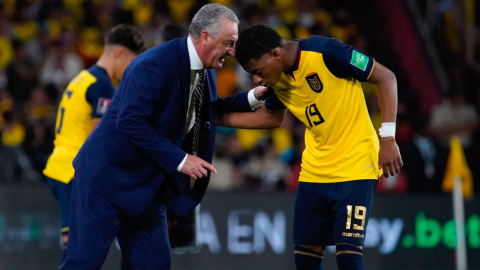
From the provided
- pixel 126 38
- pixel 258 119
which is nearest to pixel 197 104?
pixel 258 119

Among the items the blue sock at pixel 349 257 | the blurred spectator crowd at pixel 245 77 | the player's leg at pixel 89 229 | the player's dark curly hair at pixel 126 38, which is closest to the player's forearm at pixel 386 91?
the blue sock at pixel 349 257

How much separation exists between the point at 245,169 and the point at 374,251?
2.14 m

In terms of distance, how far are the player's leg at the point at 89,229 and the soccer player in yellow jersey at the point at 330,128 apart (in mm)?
1232

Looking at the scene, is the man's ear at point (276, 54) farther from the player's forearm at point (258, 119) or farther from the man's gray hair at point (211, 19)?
the player's forearm at point (258, 119)

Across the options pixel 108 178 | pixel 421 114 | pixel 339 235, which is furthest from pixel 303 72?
pixel 421 114

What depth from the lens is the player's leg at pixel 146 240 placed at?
152 inches

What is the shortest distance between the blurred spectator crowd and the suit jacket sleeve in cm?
462

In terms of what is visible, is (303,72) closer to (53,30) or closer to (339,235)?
(339,235)

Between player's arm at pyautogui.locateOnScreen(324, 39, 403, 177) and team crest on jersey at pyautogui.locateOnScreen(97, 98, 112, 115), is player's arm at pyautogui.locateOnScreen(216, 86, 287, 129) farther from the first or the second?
team crest on jersey at pyautogui.locateOnScreen(97, 98, 112, 115)

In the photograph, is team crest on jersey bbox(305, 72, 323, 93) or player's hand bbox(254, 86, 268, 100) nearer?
team crest on jersey bbox(305, 72, 323, 93)

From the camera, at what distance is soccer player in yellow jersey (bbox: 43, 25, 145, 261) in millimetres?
5066

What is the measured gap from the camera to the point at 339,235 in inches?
155

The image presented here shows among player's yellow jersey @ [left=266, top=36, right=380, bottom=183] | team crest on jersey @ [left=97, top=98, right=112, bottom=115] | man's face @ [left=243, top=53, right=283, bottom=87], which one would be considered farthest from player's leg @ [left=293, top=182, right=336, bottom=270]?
team crest on jersey @ [left=97, top=98, right=112, bottom=115]

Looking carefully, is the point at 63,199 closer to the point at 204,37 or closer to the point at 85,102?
the point at 85,102
